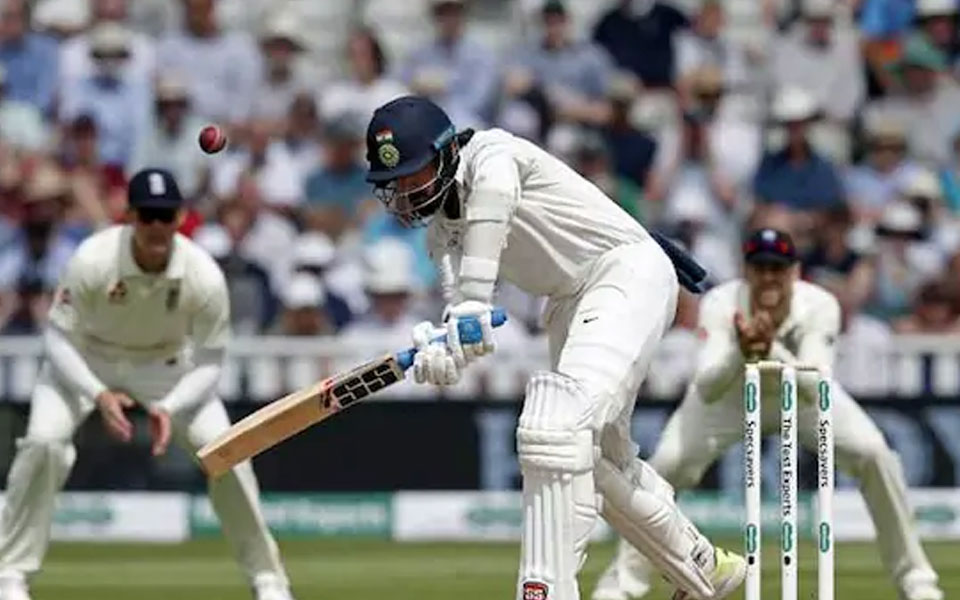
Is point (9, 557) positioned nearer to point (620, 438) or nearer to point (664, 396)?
point (620, 438)

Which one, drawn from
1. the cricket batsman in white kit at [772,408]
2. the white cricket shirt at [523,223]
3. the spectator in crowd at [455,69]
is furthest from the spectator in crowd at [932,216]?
the white cricket shirt at [523,223]

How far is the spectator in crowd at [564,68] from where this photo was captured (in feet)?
43.8

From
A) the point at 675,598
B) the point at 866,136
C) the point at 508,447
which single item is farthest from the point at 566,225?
the point at 866,136

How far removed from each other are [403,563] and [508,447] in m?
1.60

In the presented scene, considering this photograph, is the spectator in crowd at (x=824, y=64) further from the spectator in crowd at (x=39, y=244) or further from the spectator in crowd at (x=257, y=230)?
the spectator in crowd at (x=39, y=244)

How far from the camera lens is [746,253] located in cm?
866

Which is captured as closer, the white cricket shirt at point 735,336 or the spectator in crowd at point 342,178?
the white cricket shirt at point 735,336

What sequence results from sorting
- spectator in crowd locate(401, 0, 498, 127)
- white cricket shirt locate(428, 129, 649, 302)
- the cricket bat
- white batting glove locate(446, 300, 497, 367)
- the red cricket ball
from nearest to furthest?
white batting glove locate(446, 300, 497, 367) < white cricket shirt locate(428, 129, 649, 302) < the cricket bat < the red cricket ball < spectator in crowd locate(401, 0, 498, 127)

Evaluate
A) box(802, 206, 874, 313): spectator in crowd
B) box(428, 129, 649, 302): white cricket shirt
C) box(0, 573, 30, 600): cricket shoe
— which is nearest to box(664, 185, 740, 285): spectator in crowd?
box(802, 206, 874, 313): spectator in crowd

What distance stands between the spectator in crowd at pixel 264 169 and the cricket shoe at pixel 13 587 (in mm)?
4802

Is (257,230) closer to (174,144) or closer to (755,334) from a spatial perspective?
(174,144)

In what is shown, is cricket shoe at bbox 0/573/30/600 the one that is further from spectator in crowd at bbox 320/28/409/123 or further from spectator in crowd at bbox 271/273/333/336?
spectator in crowd at bbox 320/28/409/123

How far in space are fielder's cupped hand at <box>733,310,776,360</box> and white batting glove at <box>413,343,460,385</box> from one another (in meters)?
2.25

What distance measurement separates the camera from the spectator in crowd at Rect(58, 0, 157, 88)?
43.4 ft
